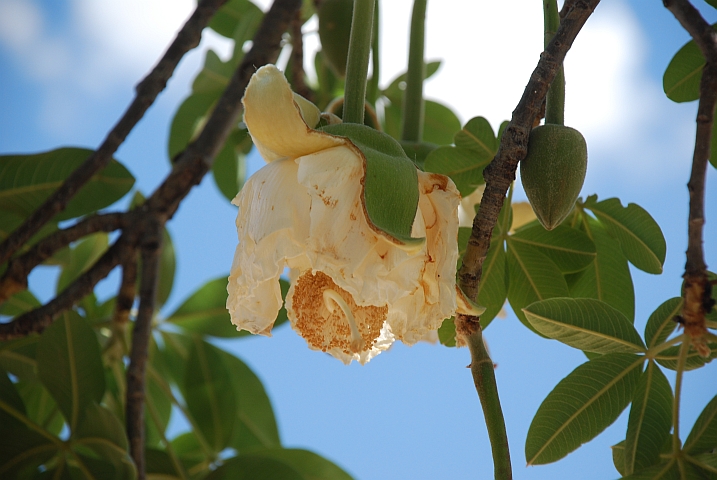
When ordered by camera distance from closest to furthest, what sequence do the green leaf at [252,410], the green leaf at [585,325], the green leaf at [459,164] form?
the green leaf at [585,325] < the green leaf at [459,164] < the green leaf at [252,410]

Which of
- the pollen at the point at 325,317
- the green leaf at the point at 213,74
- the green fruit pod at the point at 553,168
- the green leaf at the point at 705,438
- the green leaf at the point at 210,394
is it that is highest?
the green leaf at the point at 213,74


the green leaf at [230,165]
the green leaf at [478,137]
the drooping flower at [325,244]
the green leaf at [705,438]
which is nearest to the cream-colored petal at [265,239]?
the drooping flower at [325,244]

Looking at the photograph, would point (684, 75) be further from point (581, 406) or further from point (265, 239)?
point (265, 239)

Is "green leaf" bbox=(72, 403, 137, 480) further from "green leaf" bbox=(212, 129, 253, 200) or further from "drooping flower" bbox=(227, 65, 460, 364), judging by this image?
"green leaf" bbox=(212, 129, 253, 200)

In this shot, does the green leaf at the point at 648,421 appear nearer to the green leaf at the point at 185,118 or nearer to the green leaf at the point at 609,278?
the green leaf at the point at 609,278

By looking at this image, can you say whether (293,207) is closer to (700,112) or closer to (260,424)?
(700,112)

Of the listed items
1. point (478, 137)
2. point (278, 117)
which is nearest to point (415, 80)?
point (478, 137)
